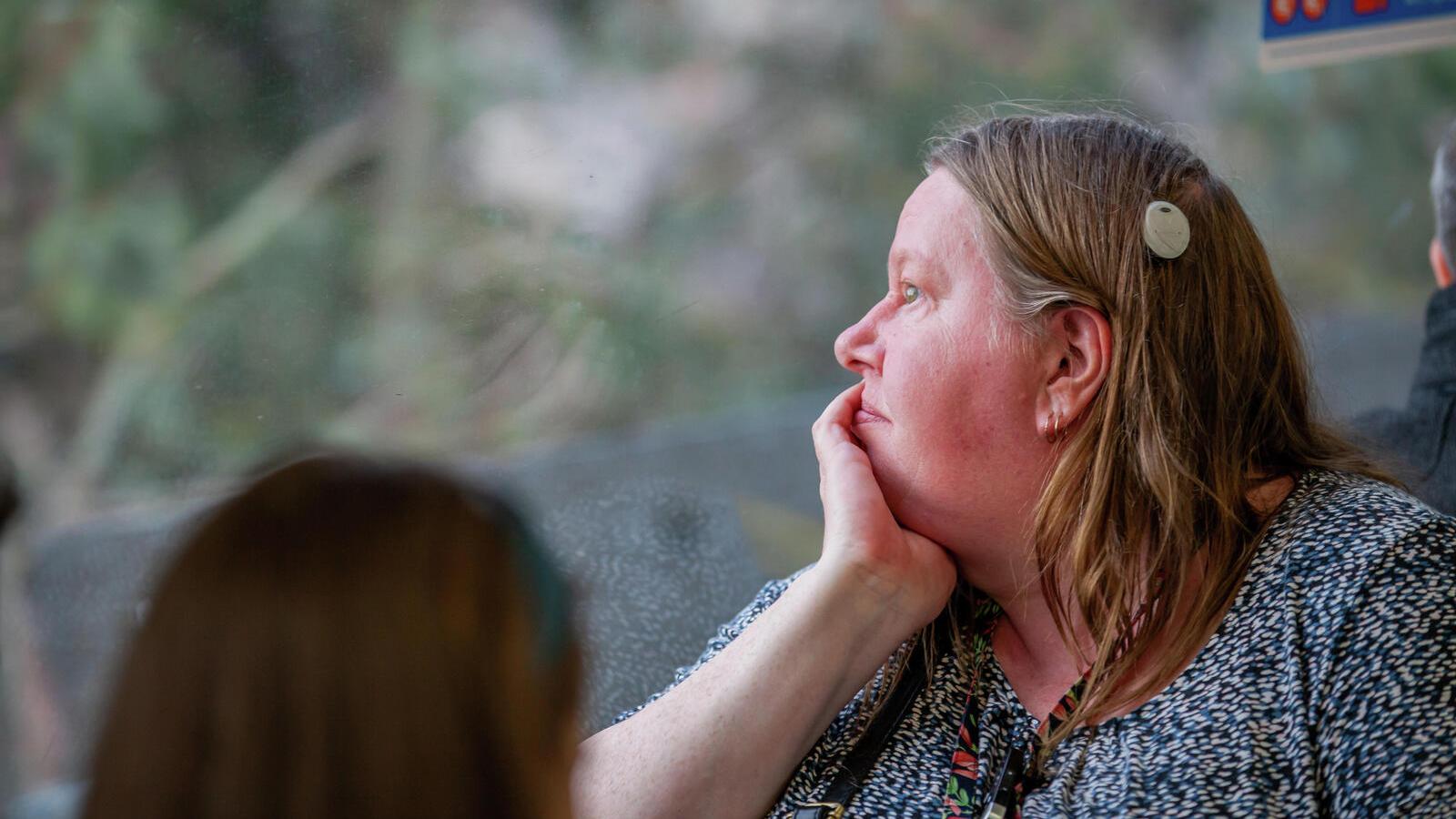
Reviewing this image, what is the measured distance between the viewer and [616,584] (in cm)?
168

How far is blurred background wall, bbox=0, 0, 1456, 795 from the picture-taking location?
142 centimetres

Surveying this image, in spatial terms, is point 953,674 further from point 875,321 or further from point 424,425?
point 424,425

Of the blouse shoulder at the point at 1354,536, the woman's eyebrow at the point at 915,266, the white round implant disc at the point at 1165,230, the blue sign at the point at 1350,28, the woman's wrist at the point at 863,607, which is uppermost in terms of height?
the blue sign at the point at 1350,28

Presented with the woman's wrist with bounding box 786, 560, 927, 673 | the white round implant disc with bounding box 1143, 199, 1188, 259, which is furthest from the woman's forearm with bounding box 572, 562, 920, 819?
the white round implant disc with bounding box 1143, 199, 1188, 259

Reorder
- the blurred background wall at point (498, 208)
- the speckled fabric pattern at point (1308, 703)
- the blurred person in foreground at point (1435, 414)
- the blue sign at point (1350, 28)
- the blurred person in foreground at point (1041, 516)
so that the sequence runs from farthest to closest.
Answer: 1. the blue sign at point (1350, 28)
2. the blurred person in foreground at point (1435, 414)
3. the blurred background wall at point (498, 208)
4. the blurred person in foreground at point (1041, 516)
5. the speckled fabric pattern at point (1308, 703)

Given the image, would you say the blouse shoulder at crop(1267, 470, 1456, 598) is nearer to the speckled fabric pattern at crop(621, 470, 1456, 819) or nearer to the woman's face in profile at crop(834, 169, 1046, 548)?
the speckled fabric pattern at crop(621, 470, 1456, 819)

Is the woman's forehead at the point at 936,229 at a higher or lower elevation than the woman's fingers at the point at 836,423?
higher

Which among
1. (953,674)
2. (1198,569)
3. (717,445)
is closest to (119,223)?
(717,445)

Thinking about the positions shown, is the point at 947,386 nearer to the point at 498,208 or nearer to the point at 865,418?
the point at 865,418

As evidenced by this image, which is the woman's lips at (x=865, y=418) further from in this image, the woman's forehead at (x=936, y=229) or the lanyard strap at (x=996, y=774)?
the lanyard strap at (x=996, y=774)

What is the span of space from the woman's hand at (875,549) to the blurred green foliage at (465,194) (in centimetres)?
50

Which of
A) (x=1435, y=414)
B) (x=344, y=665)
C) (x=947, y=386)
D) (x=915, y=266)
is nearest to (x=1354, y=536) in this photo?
(x=947, y=386)

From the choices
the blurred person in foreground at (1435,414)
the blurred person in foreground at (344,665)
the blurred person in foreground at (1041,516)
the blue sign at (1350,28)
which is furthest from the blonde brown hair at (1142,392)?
the blue sign at (1350,28)

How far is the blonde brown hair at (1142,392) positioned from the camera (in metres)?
1.22
